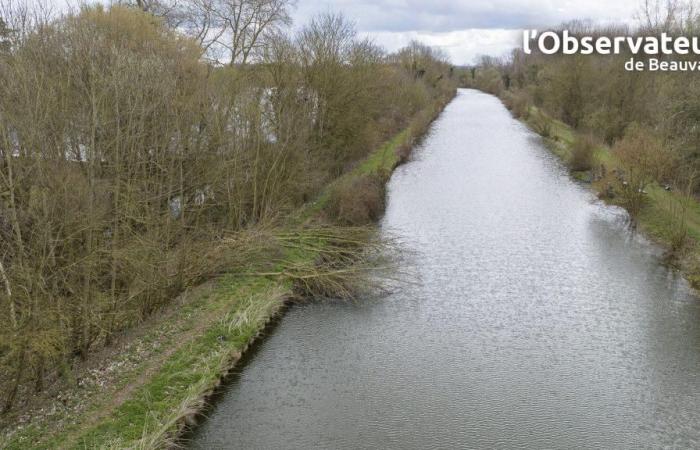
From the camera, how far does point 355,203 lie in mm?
23547

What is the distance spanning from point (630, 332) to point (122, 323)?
12417 millimetres

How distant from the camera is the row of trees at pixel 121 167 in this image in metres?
11.3

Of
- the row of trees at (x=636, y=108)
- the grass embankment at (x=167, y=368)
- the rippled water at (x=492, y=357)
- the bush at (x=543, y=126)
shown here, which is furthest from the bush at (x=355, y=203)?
the bush at (x=543, y=126)

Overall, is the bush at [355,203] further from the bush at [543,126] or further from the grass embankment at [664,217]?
the bush at [543,126]

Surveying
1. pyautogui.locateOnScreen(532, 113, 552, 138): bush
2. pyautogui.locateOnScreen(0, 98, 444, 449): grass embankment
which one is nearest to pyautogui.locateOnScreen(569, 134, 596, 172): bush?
pyautogui.locateOnScreen(532, 113, 552, 138): bush

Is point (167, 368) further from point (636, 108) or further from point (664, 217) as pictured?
point (636, 108)

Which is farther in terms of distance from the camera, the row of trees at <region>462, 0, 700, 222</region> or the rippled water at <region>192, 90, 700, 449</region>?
the row of trees at <region>462, 0, 700, 222</region>

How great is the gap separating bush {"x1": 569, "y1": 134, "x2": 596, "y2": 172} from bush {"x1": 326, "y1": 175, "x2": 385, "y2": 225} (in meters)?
14.4

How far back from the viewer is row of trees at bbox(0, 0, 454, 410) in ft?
37.1

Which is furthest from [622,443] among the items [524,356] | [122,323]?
[122,323]

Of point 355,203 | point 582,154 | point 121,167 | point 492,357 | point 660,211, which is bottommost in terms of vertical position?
point 492,357

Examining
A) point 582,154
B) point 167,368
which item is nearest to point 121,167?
point 167,368

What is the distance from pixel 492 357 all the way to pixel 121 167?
9702 millimetres

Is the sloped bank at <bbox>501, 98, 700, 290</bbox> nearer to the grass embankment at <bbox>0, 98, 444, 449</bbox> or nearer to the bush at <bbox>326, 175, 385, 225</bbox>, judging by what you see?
the bush at <bbox>326, 175, 385, 225</bbox>
